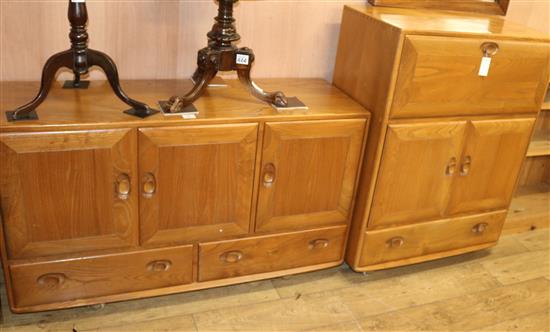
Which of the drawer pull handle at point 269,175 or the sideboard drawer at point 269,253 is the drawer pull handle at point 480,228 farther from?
the drawer pull handle at point 269,175

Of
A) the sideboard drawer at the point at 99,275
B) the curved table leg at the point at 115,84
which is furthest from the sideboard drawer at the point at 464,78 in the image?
the sideboard drawer at the point at 99,275

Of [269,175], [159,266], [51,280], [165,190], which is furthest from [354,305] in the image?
[51,280]

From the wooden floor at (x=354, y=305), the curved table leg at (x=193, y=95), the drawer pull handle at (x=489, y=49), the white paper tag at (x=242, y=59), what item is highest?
the drawer pull handle at (x=489, y=49)

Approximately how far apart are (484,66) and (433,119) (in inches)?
9.5

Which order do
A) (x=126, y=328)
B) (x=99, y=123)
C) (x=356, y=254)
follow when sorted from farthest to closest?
(x=356, y=254), (x=126, y=328), (x=99, y=123)

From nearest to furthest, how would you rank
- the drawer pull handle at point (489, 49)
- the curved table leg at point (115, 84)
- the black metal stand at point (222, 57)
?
the curved table leg at point (115, 84), the black metal stand at point (222, 57), the drawer pull handle at point (489, 49)

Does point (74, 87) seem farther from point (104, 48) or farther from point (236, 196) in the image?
point (236, 196)

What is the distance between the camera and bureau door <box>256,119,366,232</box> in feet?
5.74

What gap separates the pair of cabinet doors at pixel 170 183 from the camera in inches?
59.1

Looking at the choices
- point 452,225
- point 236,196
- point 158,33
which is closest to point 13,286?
point 236,196

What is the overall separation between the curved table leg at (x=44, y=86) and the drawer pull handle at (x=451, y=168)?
53.2 inches

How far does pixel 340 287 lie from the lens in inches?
80.6

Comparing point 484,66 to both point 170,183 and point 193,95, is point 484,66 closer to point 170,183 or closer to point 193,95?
point 193,95

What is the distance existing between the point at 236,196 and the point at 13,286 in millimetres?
739
